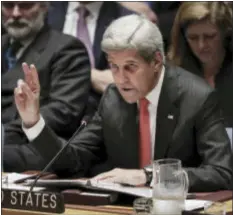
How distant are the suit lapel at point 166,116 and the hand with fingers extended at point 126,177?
225mm

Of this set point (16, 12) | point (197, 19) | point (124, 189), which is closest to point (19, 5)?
point (16, 12)

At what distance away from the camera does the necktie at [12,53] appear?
9.63ft

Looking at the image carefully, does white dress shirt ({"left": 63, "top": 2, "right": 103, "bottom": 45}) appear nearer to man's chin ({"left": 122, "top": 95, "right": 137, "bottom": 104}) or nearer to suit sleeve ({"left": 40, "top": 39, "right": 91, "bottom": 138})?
suit sleeve ({"left": 40, "top": 39, "right": 91, "bottom": 138})

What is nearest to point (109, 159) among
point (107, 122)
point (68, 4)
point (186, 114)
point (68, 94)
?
point (107, 122)

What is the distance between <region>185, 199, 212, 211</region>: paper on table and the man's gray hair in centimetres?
51

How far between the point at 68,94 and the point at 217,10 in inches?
24.7

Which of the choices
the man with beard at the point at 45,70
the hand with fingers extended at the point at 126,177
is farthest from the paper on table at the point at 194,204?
the man with beard at the point at 45,70

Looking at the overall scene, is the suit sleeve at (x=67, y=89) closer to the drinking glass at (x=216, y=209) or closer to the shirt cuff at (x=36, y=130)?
the shirt cuff at (x=36, y=130)

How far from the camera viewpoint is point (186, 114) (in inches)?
86.1

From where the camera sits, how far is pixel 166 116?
221 cm

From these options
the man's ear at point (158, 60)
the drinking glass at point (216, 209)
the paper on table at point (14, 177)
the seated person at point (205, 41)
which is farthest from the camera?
the seated person at point (205, 41)

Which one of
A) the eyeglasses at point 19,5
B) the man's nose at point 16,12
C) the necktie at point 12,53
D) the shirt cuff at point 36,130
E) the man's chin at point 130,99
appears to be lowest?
the shirt cuff at point 36,130

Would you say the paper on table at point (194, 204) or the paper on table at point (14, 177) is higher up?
the paper on table at point (14, 177)

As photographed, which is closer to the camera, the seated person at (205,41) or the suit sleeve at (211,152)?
the suit sleeve at (211,152)
